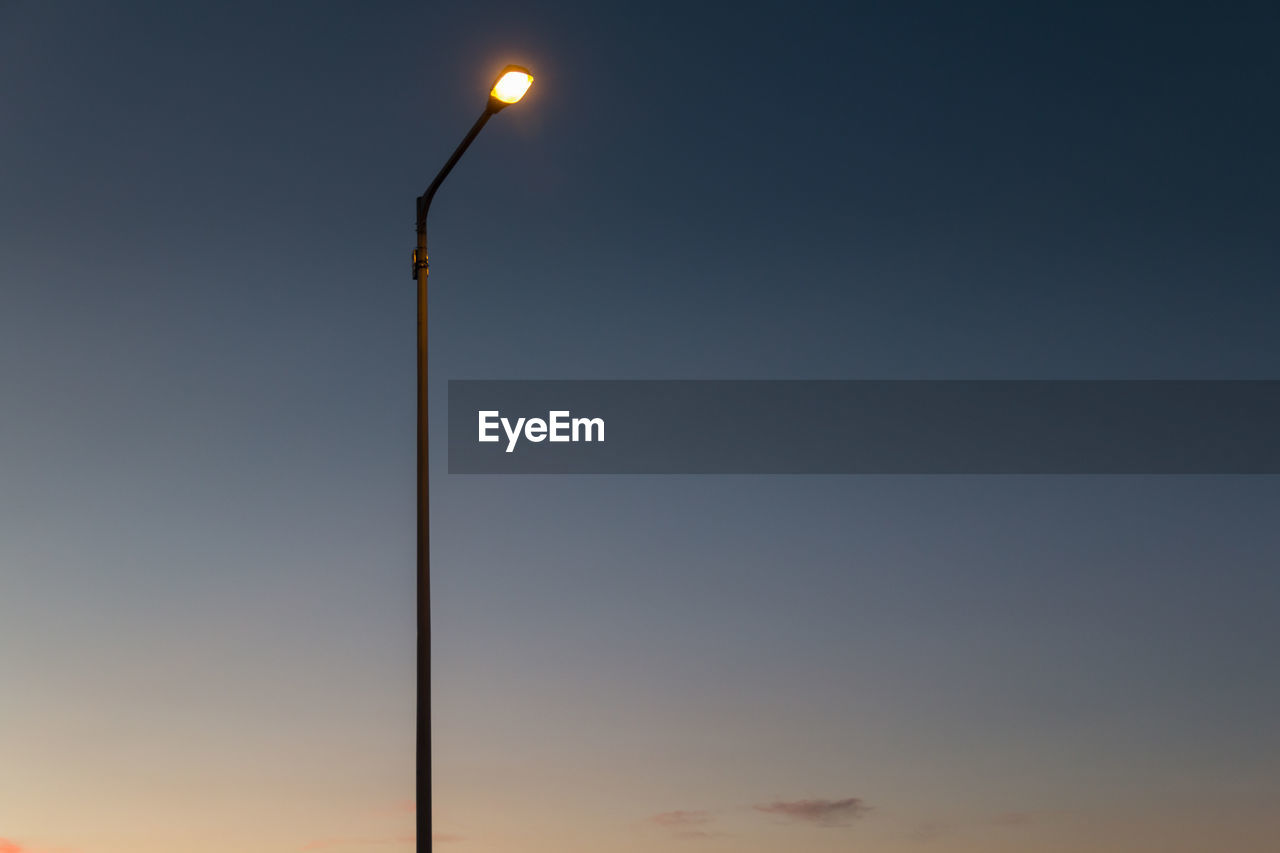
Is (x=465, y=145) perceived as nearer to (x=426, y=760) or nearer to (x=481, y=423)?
(x=481, y=423)

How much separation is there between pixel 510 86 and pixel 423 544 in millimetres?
4967

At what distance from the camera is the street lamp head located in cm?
1280

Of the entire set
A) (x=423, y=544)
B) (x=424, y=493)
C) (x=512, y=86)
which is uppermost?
(x=512, y=86)

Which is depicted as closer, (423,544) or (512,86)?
(512,86)

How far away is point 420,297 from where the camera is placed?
561 inches

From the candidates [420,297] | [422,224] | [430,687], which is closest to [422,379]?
[420,297]

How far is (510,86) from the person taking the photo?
12.9 metres

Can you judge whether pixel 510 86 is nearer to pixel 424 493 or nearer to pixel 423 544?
pixel 424 493

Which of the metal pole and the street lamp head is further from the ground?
the street lamp head

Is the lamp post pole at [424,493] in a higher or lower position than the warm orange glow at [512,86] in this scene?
lower

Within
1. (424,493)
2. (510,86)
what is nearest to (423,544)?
(424,493)

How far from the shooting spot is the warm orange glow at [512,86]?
1282 cm

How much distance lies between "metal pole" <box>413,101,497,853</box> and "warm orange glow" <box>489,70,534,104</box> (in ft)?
0.74

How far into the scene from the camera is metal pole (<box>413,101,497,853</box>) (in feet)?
42.0
